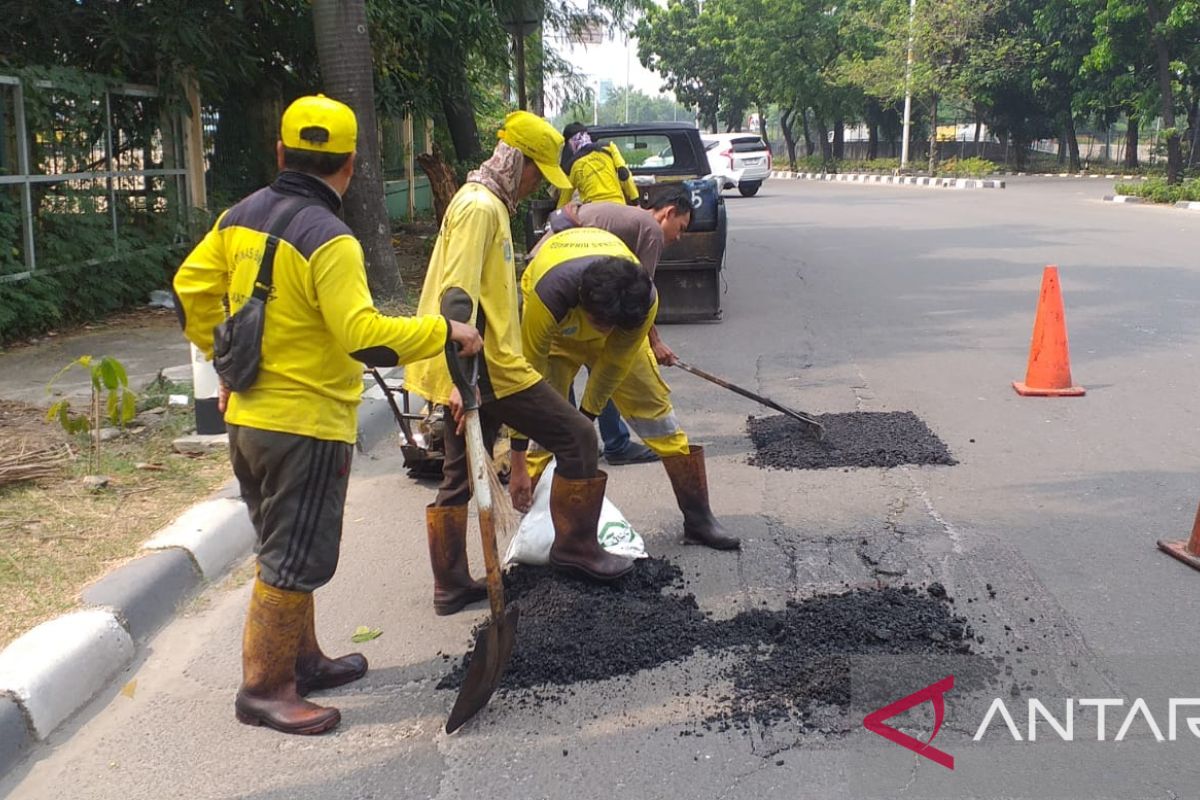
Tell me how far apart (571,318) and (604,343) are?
0.20m

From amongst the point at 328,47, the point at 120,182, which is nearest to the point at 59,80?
the point at 120,182

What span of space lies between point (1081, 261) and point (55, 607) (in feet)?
42.1

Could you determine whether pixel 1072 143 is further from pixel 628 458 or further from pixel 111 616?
pixel 111 616

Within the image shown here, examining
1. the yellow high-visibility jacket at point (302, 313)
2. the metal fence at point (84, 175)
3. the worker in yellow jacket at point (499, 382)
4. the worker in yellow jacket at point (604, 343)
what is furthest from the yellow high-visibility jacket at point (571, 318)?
the metal fence at point (84, 175)

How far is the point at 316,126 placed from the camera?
3064 mm

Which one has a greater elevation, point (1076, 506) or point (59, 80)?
point (59, 80)

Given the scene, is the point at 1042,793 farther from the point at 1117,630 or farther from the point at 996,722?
the point at 1117,630

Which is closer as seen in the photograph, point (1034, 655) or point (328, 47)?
point (1034, 655)

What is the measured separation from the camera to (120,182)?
32.8ft

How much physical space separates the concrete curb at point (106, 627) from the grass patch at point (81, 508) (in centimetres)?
11

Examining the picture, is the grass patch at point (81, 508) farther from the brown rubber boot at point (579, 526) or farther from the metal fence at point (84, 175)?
the metal fence at point (84, 175)

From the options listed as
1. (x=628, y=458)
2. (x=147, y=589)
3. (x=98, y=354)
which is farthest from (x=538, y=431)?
(x=98, y=354)

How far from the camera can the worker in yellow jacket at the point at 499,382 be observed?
3.77 metres

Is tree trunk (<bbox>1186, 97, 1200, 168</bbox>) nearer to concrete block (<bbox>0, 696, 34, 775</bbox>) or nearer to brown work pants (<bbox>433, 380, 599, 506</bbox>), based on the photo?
brown work pants (<bbox>433, 380, 599, 506</bbox>)
